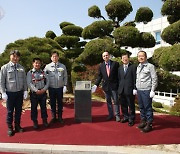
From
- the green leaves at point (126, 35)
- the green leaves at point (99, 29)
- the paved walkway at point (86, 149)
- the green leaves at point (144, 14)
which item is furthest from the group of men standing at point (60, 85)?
the green leaves at point (144, 14)

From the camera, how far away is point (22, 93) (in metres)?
5.75

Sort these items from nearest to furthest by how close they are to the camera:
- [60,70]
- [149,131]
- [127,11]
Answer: [149,131]
[60,70]
[127,11]

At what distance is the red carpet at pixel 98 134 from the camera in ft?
16.4

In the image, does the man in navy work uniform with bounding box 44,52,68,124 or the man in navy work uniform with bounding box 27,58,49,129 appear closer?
the man in navy work uniform with bounding box 27,58,49,129

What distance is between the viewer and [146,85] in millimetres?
5449

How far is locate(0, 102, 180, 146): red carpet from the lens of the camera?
16.4 feet

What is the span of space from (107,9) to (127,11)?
936mm

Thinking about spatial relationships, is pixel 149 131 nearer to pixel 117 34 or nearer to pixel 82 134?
pixel 82 134

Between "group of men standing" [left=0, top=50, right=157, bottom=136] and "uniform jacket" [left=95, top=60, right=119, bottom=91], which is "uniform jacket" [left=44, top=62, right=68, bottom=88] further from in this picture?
"uniform jacket" [left=95, top=60, right=119, bottom=91]

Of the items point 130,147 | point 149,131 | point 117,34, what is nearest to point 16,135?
point 130,147

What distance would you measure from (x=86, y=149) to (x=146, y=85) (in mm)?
1923

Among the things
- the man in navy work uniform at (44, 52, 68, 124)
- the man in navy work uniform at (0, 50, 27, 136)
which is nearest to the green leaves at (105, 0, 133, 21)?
the man in navy work uniform at (44, 52, 68, 124)

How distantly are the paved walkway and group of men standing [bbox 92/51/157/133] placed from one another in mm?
878

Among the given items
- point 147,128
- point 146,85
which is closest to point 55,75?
point 146,85
